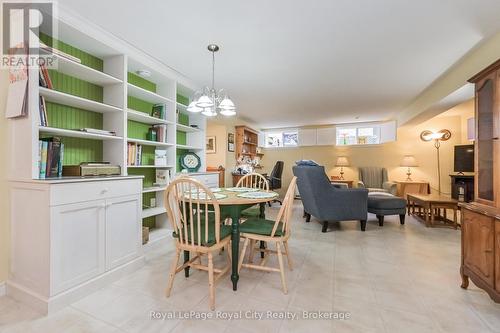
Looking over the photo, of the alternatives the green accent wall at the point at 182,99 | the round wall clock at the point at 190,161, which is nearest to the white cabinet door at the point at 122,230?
the round wall clock at the point at 190,161

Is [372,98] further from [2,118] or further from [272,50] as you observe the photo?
[2,118]

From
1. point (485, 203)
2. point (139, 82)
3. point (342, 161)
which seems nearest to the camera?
point (485, 203)

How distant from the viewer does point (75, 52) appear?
2158mm

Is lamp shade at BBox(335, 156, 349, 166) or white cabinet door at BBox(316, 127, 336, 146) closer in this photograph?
lamp shade at BBox(335, 156, 349, 166)

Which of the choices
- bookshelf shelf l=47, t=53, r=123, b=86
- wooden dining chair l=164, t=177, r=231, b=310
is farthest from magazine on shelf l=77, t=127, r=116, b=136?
wooden dining chair l=164, t=177, r=231, b=310

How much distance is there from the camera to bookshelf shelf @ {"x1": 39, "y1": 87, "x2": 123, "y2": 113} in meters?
1.74

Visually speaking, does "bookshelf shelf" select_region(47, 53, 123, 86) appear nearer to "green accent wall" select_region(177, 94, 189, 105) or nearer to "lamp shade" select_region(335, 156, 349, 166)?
"green accent wall" select_region(177, 94, 189, 105)

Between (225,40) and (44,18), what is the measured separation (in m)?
1.46

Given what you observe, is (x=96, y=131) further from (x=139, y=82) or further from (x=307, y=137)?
(x=307, y=137)

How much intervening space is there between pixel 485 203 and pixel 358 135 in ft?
17.3

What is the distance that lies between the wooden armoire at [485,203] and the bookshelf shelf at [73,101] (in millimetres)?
3138

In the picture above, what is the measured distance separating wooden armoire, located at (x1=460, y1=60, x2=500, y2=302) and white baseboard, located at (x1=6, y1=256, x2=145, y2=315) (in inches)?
111

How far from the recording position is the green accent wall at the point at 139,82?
2.76m

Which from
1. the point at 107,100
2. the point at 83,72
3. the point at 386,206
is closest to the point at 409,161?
the point at 386,206
